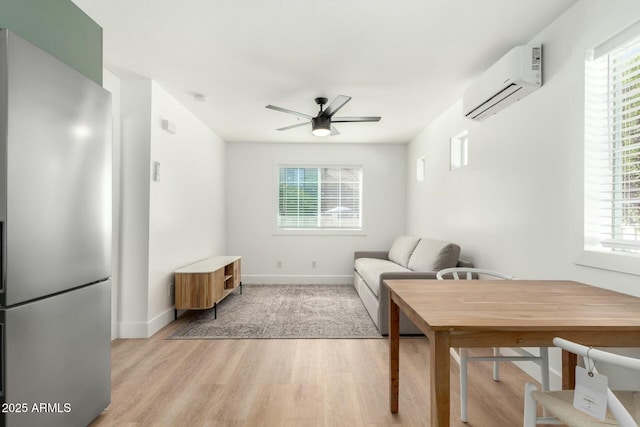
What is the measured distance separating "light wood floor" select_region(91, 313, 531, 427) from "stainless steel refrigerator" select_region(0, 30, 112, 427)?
401mm

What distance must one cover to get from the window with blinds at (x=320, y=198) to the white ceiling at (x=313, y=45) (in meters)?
2.19

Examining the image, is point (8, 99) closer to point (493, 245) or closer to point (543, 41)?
point (543, 41)

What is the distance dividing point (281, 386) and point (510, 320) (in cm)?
163

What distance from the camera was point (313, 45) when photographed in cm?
259

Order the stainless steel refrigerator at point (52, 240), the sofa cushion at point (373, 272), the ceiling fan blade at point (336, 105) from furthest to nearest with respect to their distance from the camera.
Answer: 1. the sofa cushion at point (373, 272)
2. the ceiling fan blade at point (336, 105)
3. the stainless steel refrigerator at point (52, 240)

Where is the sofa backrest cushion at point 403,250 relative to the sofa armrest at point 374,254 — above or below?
above

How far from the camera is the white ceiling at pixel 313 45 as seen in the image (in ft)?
6.95

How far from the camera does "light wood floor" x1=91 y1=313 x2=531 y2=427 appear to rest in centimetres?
190

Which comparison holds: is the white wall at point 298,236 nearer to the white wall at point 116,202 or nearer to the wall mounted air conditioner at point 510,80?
the white wall at point 116,202

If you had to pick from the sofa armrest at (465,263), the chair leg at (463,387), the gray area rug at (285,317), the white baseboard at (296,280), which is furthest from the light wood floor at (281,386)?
the white baseboard at (296,280)

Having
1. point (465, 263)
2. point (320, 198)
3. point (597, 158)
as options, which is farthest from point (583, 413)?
point (320, 198)

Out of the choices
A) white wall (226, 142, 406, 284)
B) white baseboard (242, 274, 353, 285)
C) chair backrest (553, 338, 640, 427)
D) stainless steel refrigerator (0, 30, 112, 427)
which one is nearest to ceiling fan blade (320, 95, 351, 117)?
stainless steel refrigerator (0, 30, 112, 427)

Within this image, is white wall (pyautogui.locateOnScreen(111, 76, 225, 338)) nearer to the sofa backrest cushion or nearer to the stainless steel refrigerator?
the stainless steel refrigerator

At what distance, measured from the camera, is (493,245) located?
3002mm
